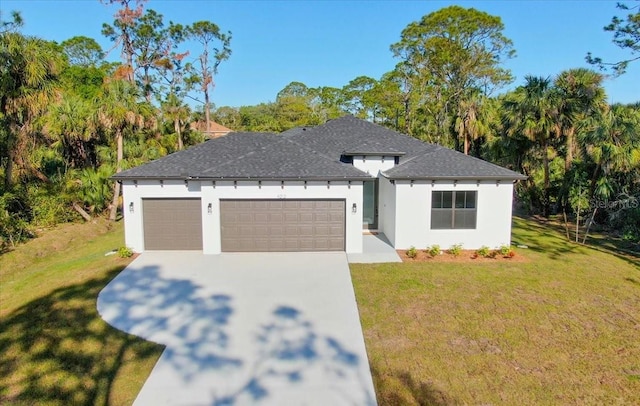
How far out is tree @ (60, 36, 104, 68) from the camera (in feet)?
163

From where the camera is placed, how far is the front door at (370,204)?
16250 mm

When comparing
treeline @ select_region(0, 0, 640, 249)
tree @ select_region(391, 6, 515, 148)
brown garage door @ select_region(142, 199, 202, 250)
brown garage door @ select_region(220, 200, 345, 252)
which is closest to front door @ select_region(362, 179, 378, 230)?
brown garage door @ select_region(220, 200, 345, 252)

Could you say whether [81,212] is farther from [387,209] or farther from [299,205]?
[387,209]

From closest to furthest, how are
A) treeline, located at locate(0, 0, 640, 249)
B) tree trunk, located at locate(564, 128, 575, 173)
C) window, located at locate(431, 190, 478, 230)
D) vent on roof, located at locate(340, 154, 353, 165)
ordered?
→ window, located at locate(431, 190, 478, 230) < treeline, located at locate(0, 0, 640, 249) < vent on roof, located at locate(340, 154, 353, 165) < tree trunk, located at locate(564, 128, 575, 173)

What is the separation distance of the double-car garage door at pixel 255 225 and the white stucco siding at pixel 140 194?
215 mm

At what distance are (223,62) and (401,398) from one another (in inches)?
1857

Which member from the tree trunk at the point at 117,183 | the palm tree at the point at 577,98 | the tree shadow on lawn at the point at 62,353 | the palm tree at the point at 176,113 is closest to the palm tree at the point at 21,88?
the tree trunk at the point at 117,183

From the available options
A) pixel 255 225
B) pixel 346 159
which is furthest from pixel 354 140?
pixel 255 225

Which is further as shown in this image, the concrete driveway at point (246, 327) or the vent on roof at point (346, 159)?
the vent on roof at point (346, 159)

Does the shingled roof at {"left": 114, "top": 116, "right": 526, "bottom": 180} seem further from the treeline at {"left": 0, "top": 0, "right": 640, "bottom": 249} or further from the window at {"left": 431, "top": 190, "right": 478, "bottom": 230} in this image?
the treeline at {"left": 0, "top": 0, "right": 640, "bottom": 249}

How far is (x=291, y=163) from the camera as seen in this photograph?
1384 centimetres

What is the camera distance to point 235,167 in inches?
525

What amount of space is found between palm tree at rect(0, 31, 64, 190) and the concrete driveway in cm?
990

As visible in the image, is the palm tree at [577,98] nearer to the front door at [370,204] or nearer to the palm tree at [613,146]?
the palm tree at [613,146]
